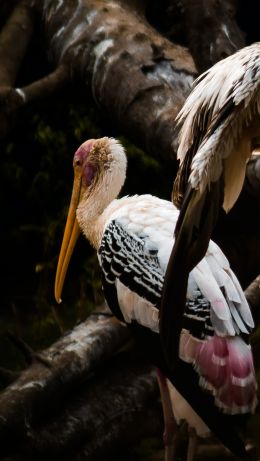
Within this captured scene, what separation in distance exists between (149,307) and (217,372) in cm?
Answer: 44

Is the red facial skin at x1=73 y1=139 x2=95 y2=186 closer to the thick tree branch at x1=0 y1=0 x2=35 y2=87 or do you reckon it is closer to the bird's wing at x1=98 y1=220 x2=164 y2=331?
the bird's wing at x1=98 y1=220 x2=164 y2=331

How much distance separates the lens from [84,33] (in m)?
6.14

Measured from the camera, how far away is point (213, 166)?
10.3 ft

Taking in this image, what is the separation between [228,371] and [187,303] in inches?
10.9

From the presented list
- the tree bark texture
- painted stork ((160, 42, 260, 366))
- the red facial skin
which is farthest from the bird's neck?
painted stork ((160, 42, 260, 366))

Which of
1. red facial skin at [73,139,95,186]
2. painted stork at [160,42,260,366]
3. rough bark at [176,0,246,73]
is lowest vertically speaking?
red facial skin at [73,139,95,186]

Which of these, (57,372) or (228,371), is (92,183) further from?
(228,371)

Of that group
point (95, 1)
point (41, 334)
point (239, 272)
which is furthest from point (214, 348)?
point (95, 1)

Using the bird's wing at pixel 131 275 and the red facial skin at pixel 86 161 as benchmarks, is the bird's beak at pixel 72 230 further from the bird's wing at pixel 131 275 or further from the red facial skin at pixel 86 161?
the bird's wing at pixel 131 275

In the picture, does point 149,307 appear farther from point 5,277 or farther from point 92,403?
point 5,277

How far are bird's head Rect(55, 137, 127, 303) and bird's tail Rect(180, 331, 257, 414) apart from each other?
108cm

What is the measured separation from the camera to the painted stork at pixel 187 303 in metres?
3.95

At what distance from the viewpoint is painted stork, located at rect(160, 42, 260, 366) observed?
303 centimetres

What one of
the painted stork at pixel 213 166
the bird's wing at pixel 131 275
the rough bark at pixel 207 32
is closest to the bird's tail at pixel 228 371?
the bird's wing at pixel 131 275
